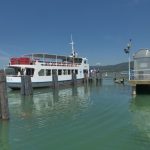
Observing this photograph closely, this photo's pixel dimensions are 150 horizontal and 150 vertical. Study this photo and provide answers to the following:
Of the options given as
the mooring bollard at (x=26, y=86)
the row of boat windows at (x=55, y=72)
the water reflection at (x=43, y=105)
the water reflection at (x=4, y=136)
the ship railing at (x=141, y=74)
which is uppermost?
the row of boat windows at (x=55, y=72)

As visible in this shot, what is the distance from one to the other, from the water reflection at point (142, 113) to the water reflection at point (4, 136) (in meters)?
6.13

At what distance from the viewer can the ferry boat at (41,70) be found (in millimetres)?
44875

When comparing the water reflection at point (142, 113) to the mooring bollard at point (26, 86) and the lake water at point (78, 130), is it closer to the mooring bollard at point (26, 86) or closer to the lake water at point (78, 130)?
the lake water at point (78, 130)

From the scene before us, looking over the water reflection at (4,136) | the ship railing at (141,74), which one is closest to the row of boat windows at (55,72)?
the ship railing at (141,74)

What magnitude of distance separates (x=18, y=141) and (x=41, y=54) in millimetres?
37168

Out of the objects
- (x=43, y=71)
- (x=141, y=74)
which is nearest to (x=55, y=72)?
(x=43, y=71)

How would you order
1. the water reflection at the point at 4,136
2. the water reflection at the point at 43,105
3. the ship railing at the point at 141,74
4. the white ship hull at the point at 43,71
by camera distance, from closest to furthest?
the water reflection at the point at 4,136, the water reflection at the point at 43,105, the ship railing at the point at 141,74, the white ship hull at the point at 43,71

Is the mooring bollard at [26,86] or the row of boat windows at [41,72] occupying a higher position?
the row of boat windows at [41,72]

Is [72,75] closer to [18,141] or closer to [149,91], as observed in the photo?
[149,91]

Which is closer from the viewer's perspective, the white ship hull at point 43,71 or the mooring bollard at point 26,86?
the mooring bollard at point 26,86

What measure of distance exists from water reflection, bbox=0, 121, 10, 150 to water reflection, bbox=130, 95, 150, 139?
20.1 feet

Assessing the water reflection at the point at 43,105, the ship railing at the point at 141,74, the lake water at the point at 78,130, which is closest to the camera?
the lake water at the point at 78,130

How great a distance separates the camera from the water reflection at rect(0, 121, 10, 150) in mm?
13575

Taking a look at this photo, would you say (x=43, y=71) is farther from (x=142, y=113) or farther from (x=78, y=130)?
(x=78, y=130)
